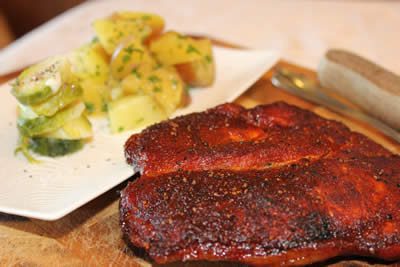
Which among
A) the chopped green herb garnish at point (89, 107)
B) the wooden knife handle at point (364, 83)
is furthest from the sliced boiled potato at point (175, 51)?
the wooden knife handle at point (364, 83)

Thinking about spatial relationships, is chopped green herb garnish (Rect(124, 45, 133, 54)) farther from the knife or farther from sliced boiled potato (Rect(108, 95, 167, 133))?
the knife

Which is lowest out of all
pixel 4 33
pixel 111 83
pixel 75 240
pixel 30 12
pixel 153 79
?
pixel 4 33

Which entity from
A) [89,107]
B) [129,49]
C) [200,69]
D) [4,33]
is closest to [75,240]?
[89,107]

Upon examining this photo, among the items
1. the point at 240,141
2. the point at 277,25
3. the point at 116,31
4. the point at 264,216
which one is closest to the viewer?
the point at 264,216

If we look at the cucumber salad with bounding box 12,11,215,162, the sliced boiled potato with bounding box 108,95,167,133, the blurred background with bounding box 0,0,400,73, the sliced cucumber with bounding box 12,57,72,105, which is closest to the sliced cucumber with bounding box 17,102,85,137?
the cucumber salad with bounding box 12,11,215,162

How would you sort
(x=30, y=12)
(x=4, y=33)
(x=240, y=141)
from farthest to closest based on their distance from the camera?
1. (x=30, y=12)
2. (x=4, y=33)
3. (x=240, y=141)

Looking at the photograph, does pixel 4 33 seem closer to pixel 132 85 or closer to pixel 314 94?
pixel 132 85

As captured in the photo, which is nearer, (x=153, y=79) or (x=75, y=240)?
(x=75, y=240)

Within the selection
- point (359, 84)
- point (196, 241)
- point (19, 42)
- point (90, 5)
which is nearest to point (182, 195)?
point (196, 241)
